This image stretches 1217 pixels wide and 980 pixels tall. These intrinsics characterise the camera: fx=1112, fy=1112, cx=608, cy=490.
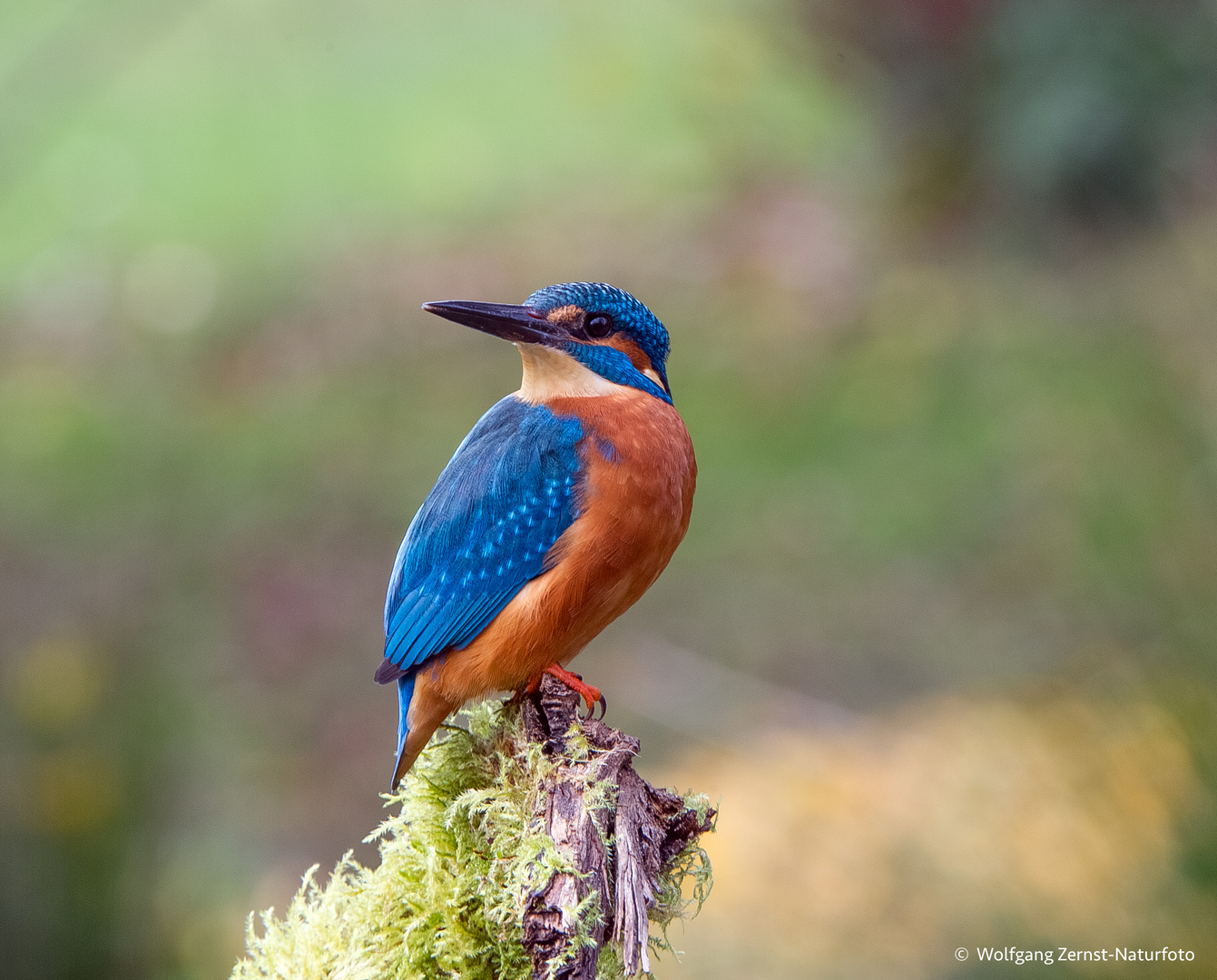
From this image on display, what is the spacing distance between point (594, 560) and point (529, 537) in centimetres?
13

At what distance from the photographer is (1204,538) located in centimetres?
428

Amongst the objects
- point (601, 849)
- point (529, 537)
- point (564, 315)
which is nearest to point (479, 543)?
point (529, 537)

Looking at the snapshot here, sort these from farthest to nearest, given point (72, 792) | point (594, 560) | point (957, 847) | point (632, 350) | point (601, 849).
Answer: point (957, 847) → point (72, 792) → point (632, 350) → point (594, 560) → point (601, 849)

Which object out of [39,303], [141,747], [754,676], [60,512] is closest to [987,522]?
[754,676]

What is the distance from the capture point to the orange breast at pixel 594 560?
2109 millimetres

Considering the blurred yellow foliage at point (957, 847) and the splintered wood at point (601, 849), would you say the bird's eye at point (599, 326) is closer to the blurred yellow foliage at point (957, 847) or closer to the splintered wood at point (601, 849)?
the splintered wood at point (601, 849)

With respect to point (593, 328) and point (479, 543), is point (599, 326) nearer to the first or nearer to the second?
point (593, 328)

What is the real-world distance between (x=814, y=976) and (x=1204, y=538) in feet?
7.43

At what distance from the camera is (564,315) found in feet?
7.38

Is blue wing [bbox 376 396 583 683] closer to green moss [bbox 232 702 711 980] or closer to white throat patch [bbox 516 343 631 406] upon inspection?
white throat patch [bbox 516 343 631 406]

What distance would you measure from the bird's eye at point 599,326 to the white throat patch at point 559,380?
8 centimetres

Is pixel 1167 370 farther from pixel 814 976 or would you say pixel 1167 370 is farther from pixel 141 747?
pixel 141 747

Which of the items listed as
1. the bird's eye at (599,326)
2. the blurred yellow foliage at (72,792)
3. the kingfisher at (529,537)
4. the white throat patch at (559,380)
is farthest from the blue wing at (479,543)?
the blurred yellow foliage at (72,792)

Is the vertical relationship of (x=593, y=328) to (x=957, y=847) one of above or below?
above
